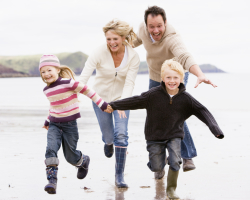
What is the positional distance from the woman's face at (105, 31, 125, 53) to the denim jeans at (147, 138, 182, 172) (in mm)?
1560

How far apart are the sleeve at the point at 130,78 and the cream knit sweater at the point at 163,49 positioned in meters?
0.27

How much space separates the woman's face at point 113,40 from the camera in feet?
18.7

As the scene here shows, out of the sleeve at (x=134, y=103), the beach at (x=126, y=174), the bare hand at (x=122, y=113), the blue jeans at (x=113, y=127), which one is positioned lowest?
the beach at (x=126, y=174)

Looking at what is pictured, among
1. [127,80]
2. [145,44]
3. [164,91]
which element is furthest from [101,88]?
[164,91]

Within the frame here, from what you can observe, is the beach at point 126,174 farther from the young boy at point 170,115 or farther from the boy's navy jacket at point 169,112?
the boy's navy jacket at point 169,112

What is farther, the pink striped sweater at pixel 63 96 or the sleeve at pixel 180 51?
the sleeve at pixel 180 51

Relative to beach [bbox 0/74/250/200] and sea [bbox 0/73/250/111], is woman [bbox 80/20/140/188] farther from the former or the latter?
sea [bbox 0/73/250/111]

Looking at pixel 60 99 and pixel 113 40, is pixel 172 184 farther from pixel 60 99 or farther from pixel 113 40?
pixel 113 40

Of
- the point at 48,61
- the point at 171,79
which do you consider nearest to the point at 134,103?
the point at 171,79

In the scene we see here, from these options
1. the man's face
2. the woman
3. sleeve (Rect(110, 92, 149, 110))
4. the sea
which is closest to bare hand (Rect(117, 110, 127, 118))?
the woman

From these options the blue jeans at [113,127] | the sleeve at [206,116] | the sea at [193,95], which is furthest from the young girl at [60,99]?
the sea at [193,95]

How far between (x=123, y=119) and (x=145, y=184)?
3.25ft

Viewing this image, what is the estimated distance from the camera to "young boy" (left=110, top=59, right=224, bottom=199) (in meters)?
4.91

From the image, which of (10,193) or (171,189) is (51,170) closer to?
(10,193)
